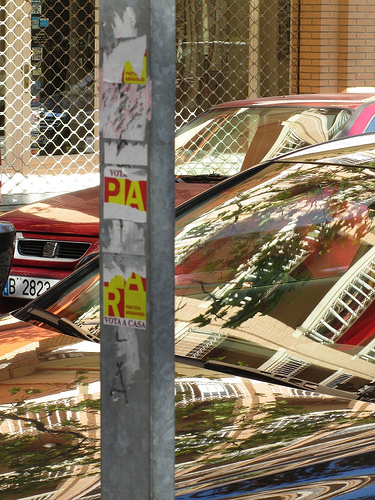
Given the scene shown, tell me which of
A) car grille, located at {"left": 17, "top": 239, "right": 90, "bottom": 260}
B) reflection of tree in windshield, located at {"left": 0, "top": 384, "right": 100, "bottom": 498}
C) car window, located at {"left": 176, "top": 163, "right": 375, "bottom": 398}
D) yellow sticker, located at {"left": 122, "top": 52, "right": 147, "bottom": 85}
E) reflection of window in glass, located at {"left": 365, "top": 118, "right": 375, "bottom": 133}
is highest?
yellow sticker, located at {"left": 122, "top": 52, "right": 147, "bottom": 85}

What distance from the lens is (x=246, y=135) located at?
6.17 m

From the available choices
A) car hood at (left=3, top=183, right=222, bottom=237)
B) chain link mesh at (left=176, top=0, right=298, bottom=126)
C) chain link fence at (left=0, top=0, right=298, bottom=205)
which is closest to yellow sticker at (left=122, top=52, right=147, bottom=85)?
car hood at (left=3, top=183, right=222, bottom=237)

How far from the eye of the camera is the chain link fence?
9.41 m

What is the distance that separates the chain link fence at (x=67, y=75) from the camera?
9406 mm

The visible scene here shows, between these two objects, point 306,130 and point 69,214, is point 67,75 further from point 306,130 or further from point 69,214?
point 306,130

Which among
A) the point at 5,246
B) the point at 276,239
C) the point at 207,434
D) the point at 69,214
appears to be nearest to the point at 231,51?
the point at 69,214

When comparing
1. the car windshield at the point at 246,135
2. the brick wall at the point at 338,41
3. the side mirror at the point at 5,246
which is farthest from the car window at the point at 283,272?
the brick wall at the point at 338,41

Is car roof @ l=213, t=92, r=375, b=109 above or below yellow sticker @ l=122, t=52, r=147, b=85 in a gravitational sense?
above

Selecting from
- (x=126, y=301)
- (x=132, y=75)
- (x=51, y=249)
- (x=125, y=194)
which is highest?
(x=132, y=75)

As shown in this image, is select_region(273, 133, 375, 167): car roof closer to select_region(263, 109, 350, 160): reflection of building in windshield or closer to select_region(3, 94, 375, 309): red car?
select_region(3, 94, 375, 309): red car

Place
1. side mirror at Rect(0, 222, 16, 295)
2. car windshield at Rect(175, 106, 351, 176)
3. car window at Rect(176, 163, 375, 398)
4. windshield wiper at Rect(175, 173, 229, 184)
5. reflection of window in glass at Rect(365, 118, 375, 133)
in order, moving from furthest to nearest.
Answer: windshield wiper at Rect(175, 173, 229, 184)
car windshield at Rect(175, 106, 351, 176)
reflection of window in glass at Rect(365, 118, 375, 133)
side mirror at Rect(0, 222, 16, 295)
car window at Rect(176, 163, 375, 398)

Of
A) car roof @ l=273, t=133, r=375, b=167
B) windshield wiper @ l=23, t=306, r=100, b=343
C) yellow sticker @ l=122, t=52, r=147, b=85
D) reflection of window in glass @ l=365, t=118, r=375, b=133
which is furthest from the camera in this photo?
reflection of window in glass @ l=365, t=118, r=375, b=133

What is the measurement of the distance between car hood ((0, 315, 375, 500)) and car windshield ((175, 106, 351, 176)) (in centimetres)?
349

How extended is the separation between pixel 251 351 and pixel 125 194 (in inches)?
48.1
